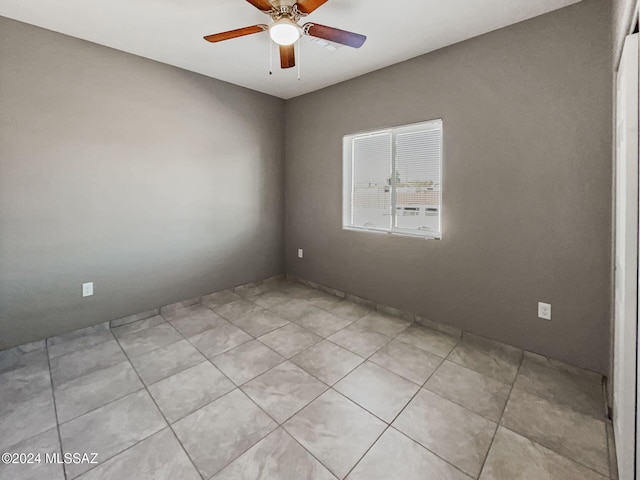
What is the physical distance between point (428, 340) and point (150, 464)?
7.15 feet

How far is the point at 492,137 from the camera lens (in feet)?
7.70

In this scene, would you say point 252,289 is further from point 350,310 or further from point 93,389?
point 93,389

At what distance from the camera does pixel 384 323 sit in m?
2.96

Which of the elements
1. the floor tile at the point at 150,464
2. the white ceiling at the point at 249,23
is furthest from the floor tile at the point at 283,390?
the white ceiling at the point at 249,23

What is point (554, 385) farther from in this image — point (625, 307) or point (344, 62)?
point (344, 62)

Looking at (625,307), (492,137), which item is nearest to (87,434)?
(625,307)

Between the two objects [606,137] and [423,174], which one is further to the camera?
[423,174]

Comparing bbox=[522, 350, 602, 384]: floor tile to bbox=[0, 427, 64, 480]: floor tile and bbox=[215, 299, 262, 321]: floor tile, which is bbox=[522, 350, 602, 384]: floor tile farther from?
bbox=[0, 427, 64, 480]: floor tile

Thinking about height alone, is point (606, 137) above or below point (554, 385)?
above

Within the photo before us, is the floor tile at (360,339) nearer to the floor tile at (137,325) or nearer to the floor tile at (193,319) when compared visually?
the floor tile at (193,319)

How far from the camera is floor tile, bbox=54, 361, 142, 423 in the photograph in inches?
68.6

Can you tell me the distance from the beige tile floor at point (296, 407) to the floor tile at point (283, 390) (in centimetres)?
1

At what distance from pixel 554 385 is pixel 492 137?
189 centimetres

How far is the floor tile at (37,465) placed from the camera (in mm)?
1316
